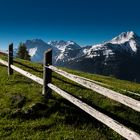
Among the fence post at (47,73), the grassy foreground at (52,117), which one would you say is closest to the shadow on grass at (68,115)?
the grassy foreground at (52,117)

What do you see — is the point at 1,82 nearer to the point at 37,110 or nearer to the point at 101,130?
the point at 37,110

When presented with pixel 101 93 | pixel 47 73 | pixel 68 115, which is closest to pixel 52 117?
pixel 68 115

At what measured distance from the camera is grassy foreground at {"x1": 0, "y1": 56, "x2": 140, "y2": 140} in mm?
14328

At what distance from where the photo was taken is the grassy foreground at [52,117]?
14.3m

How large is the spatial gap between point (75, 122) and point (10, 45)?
10517 mm

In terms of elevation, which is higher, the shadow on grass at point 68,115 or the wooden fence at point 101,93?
the wooden fence at point 101,93

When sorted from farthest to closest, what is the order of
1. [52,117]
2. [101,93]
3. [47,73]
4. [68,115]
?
[47,73]
[68,115]
[52,117]
[101,93]

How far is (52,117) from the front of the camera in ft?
51.5

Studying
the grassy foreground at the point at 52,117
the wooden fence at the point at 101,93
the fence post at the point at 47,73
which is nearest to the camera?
the wooden fence at the point at 101,93

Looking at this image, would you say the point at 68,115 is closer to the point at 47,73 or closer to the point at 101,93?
the point at 47,73

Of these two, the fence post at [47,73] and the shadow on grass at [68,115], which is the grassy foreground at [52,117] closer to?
the shadow on grass at [68,115]

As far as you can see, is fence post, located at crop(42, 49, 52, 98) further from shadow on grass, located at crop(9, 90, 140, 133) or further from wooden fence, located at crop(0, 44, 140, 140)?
shadow on grass, located at crop(9, 90, 140, 133)

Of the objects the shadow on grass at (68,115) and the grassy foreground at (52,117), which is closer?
the grassy foreground at (52,117)

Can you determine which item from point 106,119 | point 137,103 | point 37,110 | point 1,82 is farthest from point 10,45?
point 137,103
